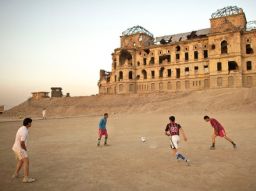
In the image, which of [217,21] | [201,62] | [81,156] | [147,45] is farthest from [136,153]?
[147,45]

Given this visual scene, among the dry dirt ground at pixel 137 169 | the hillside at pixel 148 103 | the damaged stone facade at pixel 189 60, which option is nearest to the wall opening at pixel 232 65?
the damaged stone facade at pixel 189 60

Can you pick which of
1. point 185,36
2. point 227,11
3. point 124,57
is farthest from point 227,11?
point 124,57

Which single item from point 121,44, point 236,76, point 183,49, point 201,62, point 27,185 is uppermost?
point 121,44

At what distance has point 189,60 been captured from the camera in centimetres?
5709

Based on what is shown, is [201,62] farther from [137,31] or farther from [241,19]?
[137,31]

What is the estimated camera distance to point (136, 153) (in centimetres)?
1149

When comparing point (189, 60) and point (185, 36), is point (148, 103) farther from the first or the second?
point (185, 36)

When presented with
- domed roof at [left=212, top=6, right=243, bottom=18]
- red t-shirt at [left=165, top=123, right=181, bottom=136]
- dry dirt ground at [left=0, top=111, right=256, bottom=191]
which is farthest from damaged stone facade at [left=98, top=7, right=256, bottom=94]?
red t-shirt at [left=165, top=123, right=181, bottom=136]

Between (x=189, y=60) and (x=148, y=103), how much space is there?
18.5m

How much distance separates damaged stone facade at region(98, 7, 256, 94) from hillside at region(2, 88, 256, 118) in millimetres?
9593

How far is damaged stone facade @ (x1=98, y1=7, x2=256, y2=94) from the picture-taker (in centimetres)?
5072

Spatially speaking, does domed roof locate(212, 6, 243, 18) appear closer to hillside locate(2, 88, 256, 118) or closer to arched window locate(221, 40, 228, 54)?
arched window locate(221, 40, 228, 54)

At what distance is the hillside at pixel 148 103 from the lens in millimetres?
35844

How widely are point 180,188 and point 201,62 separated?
51989 mm
